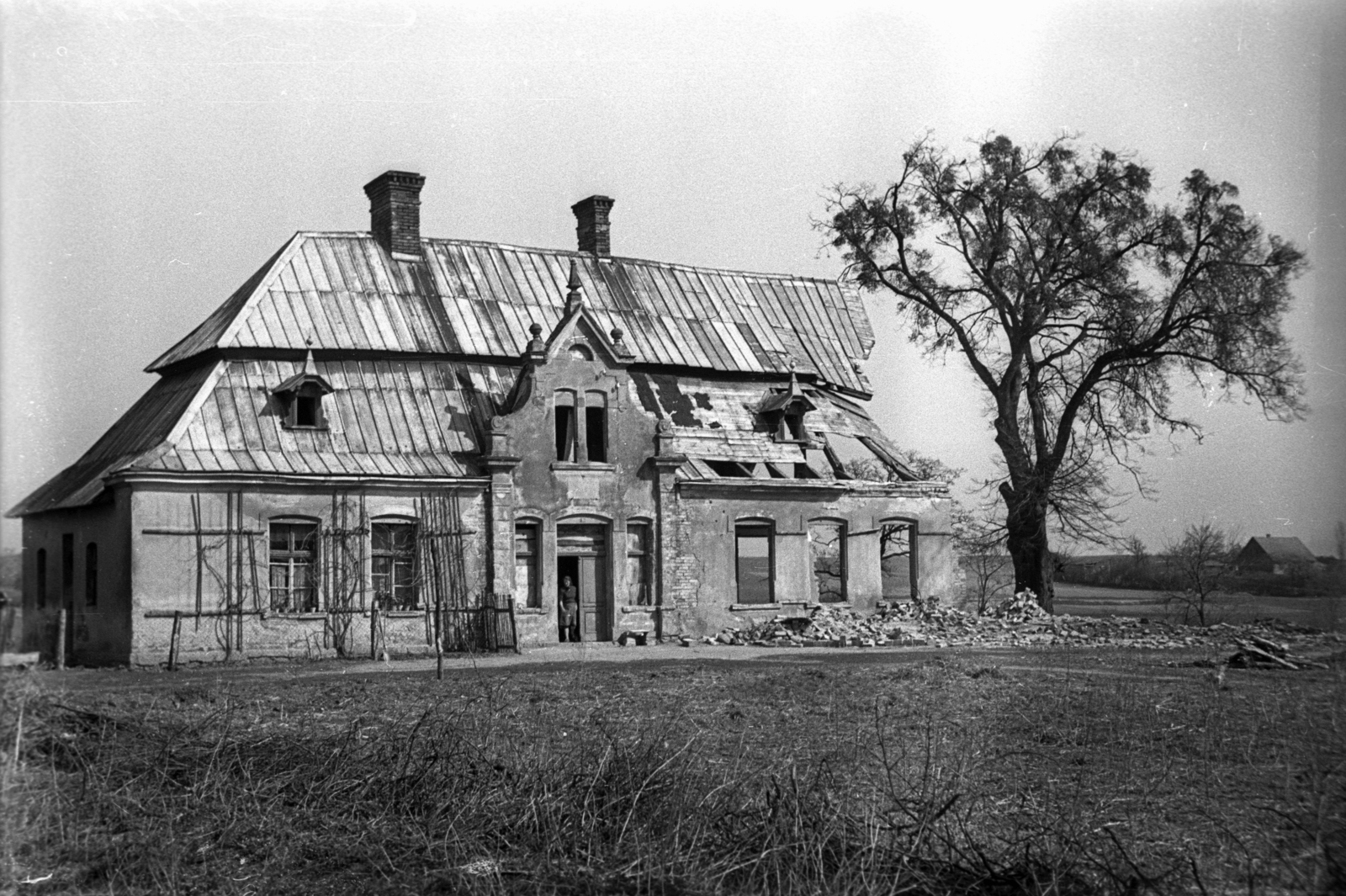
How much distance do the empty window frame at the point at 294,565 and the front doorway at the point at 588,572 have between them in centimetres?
512

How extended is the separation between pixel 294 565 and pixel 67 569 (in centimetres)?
501

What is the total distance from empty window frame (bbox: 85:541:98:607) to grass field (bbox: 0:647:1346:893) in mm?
12550

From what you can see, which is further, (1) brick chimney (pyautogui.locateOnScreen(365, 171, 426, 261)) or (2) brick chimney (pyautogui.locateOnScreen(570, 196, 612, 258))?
(2) brick chimney (pyautogui.locateOnScreen(570, 196, 612, 258))

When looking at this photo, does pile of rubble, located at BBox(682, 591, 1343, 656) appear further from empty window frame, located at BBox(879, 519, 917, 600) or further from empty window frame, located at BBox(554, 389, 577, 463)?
empty window frame, located at BBox(554, 389, 577, 463)

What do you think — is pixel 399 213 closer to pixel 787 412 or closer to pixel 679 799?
pixel 787 412

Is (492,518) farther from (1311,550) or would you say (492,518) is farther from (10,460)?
(1311,550)

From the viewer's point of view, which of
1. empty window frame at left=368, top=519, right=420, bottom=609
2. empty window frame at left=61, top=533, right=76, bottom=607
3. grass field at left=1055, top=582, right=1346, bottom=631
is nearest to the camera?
empty window frame at left=368, top=519, right=420, bottom=609

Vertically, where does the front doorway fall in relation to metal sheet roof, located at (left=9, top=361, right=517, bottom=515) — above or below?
below

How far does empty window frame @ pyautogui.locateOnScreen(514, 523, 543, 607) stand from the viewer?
28125 millimetres

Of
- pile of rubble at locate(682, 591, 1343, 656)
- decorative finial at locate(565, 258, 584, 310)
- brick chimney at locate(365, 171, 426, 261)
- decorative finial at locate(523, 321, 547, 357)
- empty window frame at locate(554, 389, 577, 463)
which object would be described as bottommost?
pile of rubble at locate(682, 591, 1343, 656)

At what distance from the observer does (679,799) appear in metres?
8.67

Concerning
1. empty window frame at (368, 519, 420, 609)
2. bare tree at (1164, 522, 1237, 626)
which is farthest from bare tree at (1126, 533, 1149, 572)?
empty window frame at (368, 519, 420, 609)

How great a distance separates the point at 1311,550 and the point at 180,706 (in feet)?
37.7

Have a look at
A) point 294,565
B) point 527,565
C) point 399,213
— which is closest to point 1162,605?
point 527,565
